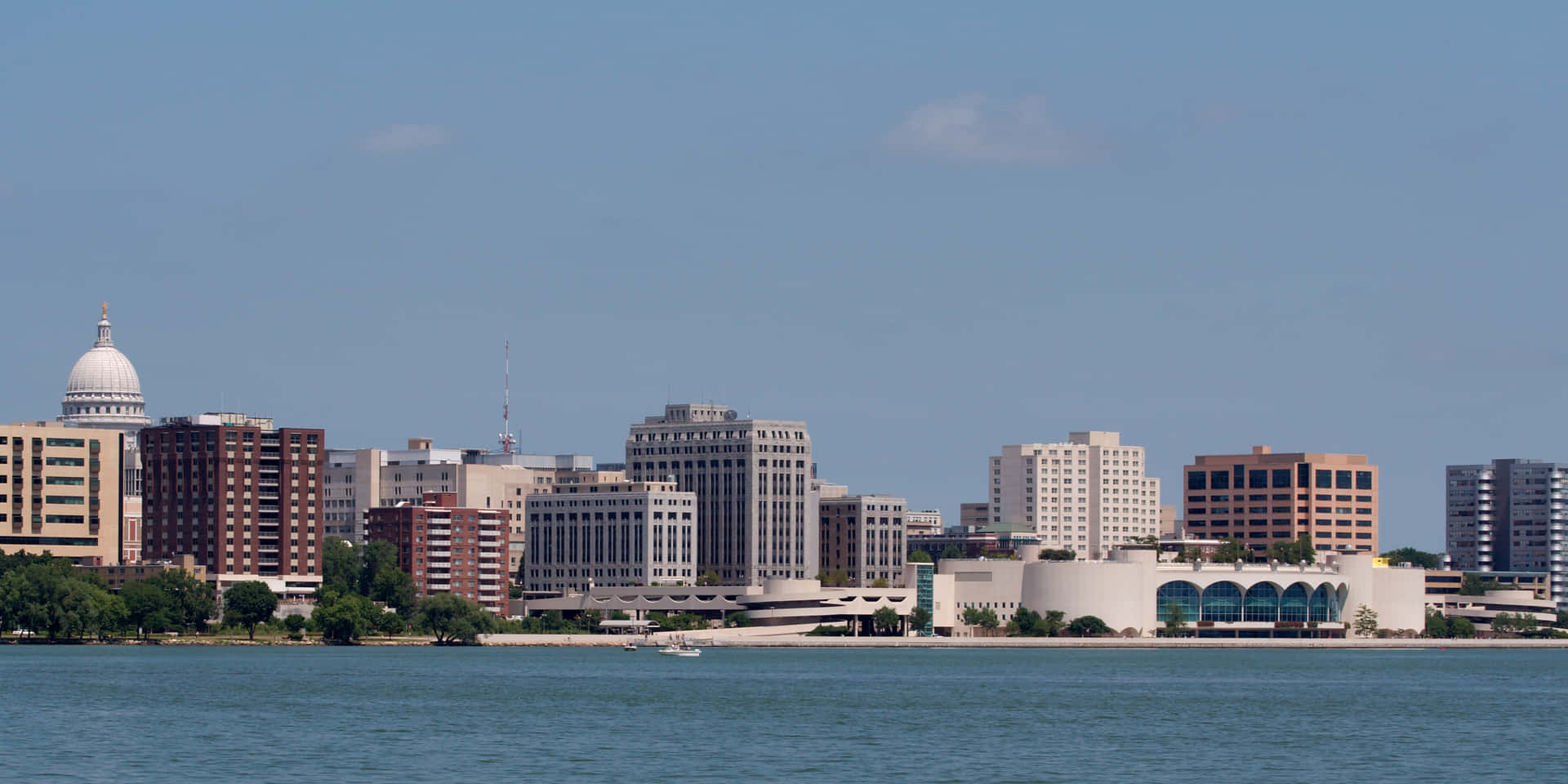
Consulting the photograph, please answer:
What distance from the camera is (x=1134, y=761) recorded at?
303ft


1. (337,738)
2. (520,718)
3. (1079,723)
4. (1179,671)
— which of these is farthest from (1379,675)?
(337,738)

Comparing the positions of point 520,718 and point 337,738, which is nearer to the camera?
point 337,738

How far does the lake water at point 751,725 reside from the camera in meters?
87.9

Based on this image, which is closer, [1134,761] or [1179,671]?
[1134,761]

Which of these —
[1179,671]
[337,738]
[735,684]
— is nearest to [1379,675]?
[1179,671]

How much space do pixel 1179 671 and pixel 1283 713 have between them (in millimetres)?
56642

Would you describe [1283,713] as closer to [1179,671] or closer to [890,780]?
[890,780]

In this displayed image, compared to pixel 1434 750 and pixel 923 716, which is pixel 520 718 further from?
pixel 1434 750

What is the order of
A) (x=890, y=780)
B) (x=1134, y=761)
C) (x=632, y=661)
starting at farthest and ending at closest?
(x=632, y=661) < (x=1134, y=761) < (x=890, y=780)

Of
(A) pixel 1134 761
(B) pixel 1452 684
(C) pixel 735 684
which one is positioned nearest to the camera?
(A) pixel 1134 761

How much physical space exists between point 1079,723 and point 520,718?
79.0 feet

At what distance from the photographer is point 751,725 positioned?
109 m

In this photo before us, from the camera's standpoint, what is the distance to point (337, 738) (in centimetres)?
9806

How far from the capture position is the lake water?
87938 mm
